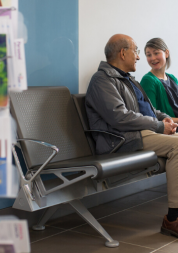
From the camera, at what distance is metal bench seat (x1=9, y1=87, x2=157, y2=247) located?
2172mm

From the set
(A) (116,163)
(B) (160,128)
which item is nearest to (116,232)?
(A) (116,163)

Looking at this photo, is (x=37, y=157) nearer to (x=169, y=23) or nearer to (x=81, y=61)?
(x=81, y=61)

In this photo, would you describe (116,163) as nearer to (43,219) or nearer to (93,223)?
(93,223)

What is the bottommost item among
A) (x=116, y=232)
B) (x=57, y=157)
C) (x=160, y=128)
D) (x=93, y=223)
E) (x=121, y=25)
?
(x=116, y=232)

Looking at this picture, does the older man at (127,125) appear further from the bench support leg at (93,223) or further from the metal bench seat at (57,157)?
the bench support leg at (93,223)

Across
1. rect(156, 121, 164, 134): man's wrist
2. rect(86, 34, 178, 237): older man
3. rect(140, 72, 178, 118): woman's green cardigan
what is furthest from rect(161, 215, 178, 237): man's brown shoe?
rect(140, 72, 178, 118): woman's green cardigan

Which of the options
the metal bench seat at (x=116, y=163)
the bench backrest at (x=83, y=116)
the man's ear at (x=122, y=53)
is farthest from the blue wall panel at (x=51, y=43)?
the metal bench seat at (x=116, y=163)

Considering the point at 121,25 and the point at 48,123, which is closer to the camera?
the point at 48,123

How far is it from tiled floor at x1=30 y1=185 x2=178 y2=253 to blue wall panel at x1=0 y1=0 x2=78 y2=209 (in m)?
0.41

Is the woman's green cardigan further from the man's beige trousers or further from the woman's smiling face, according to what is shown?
the man's beige trousers

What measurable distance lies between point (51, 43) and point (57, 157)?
934 mm

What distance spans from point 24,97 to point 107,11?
1463 mm

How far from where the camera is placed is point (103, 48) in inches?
136

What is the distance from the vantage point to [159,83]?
373 cm
